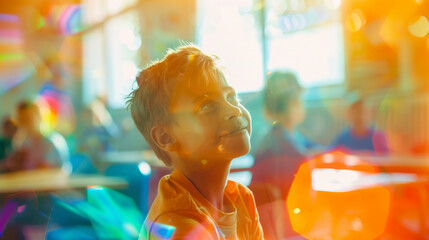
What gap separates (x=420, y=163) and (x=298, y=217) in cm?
142

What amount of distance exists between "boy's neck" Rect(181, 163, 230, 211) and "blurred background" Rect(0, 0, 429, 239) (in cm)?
4

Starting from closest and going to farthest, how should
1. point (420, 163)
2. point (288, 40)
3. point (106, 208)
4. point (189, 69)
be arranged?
point (189, 69), point (106, 208), point (288, 40), point (420, 163)

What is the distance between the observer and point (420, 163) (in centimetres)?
162

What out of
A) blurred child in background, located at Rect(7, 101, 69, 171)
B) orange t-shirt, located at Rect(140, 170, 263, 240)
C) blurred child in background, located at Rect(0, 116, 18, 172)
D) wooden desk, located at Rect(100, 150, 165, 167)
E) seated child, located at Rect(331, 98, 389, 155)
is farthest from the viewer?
blurred child in background, located at Rect(0, 116, 18, 172)

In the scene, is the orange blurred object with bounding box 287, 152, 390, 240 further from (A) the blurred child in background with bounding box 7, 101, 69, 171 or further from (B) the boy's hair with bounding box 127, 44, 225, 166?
(A) the blurred child in background with bounding box 7, 101, 69, 171

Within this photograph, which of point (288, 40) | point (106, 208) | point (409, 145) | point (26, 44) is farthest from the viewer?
point (26, 44)

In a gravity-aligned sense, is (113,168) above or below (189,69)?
below

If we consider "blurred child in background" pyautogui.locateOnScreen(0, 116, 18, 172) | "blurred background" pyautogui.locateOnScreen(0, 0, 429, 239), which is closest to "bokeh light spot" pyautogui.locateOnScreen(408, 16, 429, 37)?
"blurred background" pyautogui.locateOnScreen(0, 0, 429, 239)

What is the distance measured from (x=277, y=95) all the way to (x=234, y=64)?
0.84ft

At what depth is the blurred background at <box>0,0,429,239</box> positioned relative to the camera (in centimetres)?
43

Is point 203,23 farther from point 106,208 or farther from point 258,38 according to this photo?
point 106,208

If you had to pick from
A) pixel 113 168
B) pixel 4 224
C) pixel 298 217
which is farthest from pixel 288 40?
pixel 113 168

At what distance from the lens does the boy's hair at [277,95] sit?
49 centimetres

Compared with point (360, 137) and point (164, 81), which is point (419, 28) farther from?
point (164, 81)
